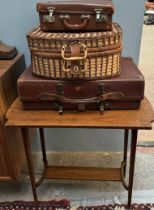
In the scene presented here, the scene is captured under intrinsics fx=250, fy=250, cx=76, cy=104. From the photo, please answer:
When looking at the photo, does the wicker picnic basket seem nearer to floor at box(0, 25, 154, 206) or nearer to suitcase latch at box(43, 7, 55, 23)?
suitcase latch at box(43, 7, 55, 23)

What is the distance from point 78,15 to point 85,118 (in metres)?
0.41

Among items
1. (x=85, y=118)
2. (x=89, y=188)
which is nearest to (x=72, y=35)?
(x=85, y=118)

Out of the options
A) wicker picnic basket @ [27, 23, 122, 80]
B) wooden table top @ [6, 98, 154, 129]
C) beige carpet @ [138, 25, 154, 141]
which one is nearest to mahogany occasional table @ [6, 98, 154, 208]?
wooden table top @ [6, 98, 154, 129]

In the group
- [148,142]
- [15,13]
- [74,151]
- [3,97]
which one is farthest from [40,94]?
[148,142]

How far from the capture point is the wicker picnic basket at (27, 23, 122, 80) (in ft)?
3.08

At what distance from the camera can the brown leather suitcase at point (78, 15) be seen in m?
0.97

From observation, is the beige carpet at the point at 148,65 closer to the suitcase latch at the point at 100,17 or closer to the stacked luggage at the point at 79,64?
the stacked luggage at the point at 79,64

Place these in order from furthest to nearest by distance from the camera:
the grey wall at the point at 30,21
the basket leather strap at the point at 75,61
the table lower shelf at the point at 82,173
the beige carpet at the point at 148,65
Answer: the beige carpet at the point at 148,65
the table lower shelf at the point at 82,173
the grey wall at the point at 30,21
the basket leather strap at the point at 75,61

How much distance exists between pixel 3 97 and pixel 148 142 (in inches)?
44.9

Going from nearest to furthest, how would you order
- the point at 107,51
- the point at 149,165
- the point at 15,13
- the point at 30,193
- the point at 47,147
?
1. the point at 107,51
2. the point at 15,13
3. the point at 30,193
4. the point at 149,165
5. the point at 47,147

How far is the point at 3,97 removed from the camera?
3.69ft

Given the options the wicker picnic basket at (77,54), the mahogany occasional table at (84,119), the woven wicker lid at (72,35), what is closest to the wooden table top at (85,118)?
the mahogany occasional table at (84,119)

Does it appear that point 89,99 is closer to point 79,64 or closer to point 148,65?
point 79,64

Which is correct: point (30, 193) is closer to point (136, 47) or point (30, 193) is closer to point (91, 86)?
point (91, 86)
